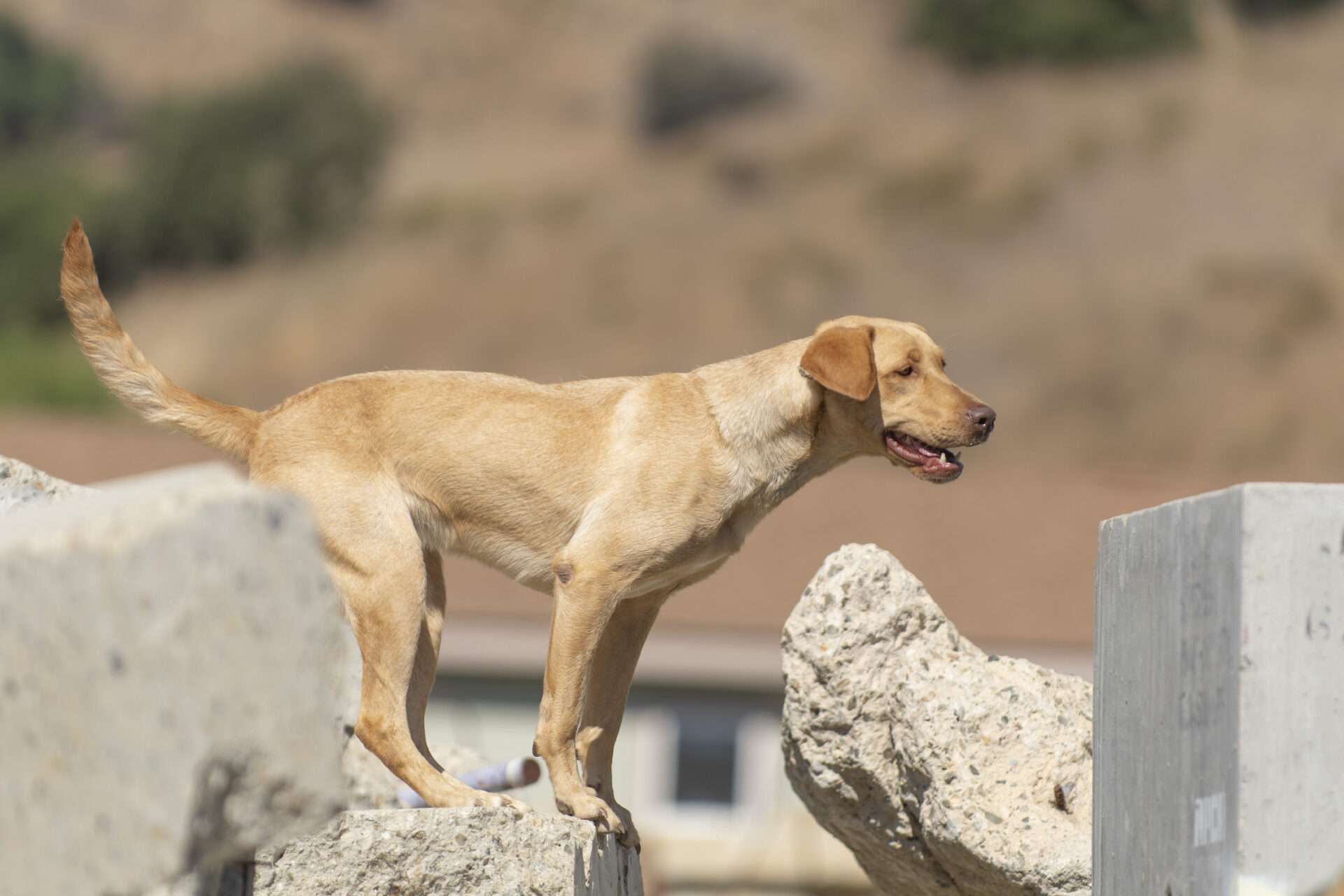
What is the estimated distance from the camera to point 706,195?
209 feet

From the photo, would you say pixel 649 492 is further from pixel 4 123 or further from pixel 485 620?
pixel 4 123

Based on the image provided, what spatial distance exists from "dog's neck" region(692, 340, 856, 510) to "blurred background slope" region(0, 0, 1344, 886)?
1784 inches

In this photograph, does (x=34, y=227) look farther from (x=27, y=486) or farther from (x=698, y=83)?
(x=27, y=486)

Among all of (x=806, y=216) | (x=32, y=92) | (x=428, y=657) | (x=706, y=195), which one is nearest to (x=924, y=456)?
(x=428, y=657)

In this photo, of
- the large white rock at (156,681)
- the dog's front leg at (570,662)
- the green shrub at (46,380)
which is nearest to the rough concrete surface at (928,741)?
the dog's front leg at (570,662)

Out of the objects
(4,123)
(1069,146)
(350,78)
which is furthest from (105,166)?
(1069,146)

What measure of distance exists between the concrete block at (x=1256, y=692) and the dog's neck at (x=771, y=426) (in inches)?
80.7

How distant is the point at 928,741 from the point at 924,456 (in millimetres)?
1039

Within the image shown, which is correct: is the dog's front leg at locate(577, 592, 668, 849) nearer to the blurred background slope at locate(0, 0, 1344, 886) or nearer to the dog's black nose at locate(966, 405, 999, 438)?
the dog's black nose at locate(966, 405, 999, 438)

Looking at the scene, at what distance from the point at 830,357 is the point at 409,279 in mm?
57568

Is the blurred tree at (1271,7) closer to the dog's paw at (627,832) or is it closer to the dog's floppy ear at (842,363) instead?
the dog's floppy ear at (842,363)

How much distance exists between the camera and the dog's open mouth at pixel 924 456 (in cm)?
655

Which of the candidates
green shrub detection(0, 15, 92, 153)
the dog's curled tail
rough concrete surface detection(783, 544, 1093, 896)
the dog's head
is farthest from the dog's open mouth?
green shrub detection(0, 15, 92, 153)

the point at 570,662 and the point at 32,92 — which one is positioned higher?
the point at 32,92
